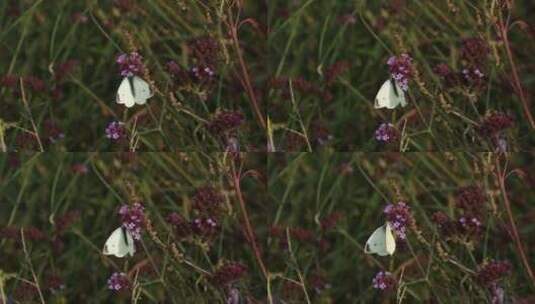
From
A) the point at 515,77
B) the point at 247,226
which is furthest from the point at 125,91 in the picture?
the point at 515,77

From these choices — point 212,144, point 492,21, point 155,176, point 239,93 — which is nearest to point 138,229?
point 155,176

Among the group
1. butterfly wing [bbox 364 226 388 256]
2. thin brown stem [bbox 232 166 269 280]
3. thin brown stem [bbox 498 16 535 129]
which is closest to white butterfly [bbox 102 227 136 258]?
thin brown stem [bbox 232 166 269 280]

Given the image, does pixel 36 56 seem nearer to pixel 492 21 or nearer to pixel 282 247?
pixel 282 247

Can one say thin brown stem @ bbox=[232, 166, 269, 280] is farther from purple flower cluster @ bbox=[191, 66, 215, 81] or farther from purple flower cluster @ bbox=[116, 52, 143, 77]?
purple flower cluster @ bbox=[116, 52, 143, 77]

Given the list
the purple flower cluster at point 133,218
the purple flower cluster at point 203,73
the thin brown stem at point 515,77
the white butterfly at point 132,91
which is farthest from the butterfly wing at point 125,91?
the thin brown stem at point 515,77

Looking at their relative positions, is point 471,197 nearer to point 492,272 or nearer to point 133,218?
point 492,272

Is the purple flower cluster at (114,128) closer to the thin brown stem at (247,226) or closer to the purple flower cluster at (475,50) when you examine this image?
the thin brown stem at (247,226)
